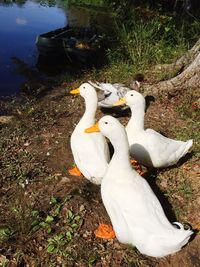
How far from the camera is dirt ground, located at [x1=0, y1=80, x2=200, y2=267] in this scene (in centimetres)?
440

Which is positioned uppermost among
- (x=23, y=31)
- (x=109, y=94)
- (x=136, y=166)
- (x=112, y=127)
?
(x=112, y=127)

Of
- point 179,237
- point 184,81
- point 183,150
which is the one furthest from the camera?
point 184,81

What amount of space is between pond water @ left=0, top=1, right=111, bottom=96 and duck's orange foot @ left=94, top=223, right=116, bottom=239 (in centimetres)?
708

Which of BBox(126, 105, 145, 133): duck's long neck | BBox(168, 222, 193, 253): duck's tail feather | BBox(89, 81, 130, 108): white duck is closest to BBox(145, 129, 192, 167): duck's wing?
BBox(126, 105, 145, 133): duck's long neck

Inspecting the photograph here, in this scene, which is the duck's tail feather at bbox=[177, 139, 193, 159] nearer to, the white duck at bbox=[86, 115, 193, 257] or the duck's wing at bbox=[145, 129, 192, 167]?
the duck's wing at bbox=[145, 129, 192, 167]

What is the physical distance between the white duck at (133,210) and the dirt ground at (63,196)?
0.95 ft

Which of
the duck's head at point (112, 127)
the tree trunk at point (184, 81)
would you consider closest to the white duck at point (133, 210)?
the duck's head at point (112, 127)

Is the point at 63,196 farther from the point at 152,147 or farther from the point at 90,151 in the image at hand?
the point at 152,147

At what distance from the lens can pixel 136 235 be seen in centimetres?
412

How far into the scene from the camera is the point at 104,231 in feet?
15.2

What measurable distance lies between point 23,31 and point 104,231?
44.8ft

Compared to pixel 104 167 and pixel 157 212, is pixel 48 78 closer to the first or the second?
pixel 104 167

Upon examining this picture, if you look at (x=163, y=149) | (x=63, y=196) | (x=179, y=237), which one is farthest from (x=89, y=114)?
(x=179, y=237)

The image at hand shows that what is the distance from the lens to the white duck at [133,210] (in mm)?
4059
